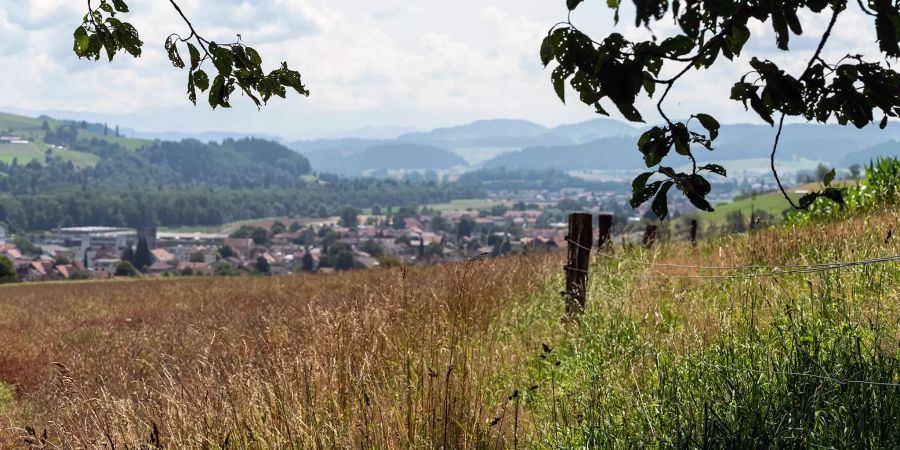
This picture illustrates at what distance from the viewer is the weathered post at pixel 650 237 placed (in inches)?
524

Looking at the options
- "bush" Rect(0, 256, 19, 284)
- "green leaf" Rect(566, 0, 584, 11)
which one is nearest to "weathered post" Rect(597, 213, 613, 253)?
"green leaf" Rect(566, 0, 584, 11)

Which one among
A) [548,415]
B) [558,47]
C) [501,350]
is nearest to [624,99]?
[558,47]

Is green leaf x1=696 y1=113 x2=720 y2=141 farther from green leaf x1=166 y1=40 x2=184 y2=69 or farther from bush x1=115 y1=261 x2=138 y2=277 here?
bush x1=115 y1=261 x2=138 y2=277

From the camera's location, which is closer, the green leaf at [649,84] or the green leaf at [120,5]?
the green leaf at [649,84]

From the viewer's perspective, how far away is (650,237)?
44.8 ft

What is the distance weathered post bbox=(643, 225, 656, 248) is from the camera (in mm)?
13305

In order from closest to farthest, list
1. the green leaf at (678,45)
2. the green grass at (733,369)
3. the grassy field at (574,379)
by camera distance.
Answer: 1. the green leaf at (678,45)
2. the green grass at (733,369)
3. the grassy field at (574,379)

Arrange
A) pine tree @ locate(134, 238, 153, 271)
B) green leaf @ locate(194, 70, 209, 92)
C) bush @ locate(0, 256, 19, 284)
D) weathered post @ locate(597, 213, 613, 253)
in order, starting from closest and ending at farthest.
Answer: green leaf @ locate(194, 70, 209, 92) → weathered post @ locate(597, 213, 613, 253) → bush @ locate(0, 256, 19, 284) → pine tree @ locate(134, 238, 153, 271)

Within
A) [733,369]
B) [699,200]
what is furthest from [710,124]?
[733,369]

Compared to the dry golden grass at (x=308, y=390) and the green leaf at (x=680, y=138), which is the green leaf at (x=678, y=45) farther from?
the dry golden grass at (x=308, y=390)

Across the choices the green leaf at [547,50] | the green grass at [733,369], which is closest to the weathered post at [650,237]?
the green grass at [733,369]

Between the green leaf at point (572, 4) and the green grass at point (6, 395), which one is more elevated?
the green leaf at point (572, 4)

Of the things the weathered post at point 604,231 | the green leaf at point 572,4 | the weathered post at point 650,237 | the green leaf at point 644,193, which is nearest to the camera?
the green leaf at point 572,4

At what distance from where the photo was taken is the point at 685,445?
162 inches
